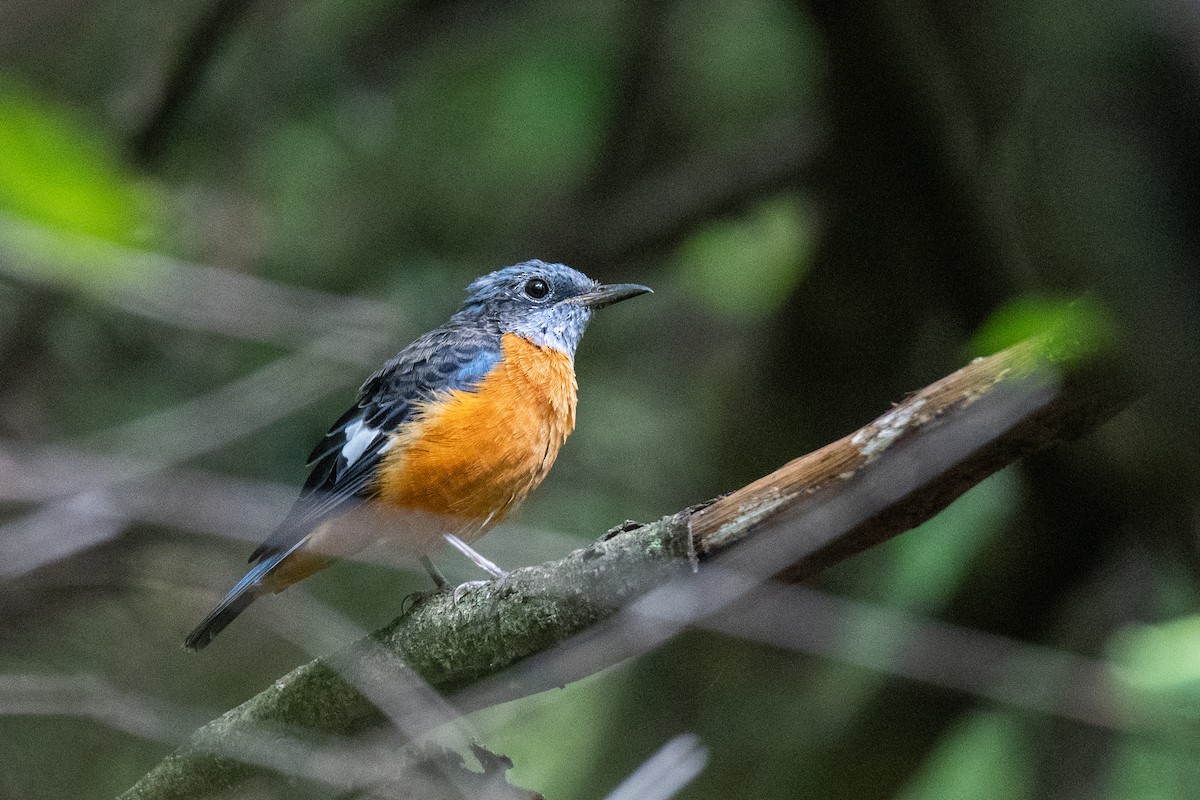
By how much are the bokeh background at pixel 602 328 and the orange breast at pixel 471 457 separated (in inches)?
10.9

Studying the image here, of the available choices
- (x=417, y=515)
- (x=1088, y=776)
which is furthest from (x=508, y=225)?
(x=1088, y=776)

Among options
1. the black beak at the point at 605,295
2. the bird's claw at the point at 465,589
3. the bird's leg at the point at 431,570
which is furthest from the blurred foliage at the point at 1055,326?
the black beak at the point at 605,295

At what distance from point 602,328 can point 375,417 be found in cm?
274

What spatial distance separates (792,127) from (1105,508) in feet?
9.55

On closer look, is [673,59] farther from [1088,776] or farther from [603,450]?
[1088,776]

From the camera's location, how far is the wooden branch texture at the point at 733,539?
2312 mm

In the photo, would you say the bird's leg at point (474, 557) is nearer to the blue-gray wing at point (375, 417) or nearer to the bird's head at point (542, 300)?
the blue-gray wing at point (375, 417)

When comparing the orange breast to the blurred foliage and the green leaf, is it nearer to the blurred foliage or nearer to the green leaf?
the blurred foliage

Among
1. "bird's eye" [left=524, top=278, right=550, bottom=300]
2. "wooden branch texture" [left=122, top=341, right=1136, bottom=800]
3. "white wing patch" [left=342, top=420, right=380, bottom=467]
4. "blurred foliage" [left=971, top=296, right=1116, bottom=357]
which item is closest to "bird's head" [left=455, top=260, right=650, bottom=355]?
"bird's eye" [left=524, top=278, right=550, bottom=300]

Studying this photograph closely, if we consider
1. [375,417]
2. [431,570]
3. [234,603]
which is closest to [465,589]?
[431,570]

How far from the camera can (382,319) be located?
454 centimetres

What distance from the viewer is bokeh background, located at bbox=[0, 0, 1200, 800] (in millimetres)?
2867

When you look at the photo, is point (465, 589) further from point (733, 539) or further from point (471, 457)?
point (733, 539)

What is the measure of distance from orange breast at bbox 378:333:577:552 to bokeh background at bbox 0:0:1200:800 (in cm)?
28
